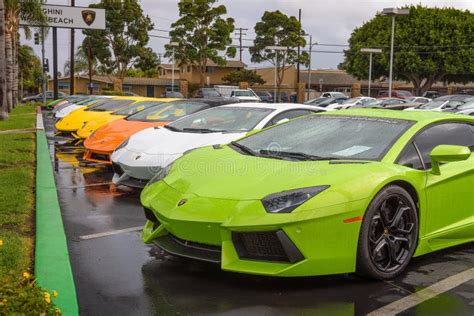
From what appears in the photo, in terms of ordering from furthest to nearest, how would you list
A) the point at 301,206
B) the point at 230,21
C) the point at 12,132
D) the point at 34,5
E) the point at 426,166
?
the point at 230,21 → the point at 34,5 → the point at 12,132 → the point at 426,166 → the point at 301,206

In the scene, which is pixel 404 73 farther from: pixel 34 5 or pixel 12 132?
pixel 12 132

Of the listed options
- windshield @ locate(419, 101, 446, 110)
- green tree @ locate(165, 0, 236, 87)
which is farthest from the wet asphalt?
green tree @ locate(165, 0, 236, 87)

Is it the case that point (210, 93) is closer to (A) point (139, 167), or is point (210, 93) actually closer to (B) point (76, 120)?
(B) point (76, 120)

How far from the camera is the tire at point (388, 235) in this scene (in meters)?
3.92

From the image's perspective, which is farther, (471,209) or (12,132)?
(12,132)

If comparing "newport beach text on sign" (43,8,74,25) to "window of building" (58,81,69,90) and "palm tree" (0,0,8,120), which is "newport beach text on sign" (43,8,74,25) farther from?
"window of building" (58,81,69,90)

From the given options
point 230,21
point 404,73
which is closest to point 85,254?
point 230,21

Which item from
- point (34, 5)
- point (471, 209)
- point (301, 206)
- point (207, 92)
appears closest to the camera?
point (301, 206)

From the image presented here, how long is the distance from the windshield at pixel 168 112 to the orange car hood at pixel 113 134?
24 cm

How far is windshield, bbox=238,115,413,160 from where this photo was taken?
450 cm

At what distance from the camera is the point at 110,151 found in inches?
348

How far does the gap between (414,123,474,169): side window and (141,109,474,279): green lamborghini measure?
12mm

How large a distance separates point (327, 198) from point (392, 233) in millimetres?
718

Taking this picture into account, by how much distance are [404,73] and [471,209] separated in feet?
164
